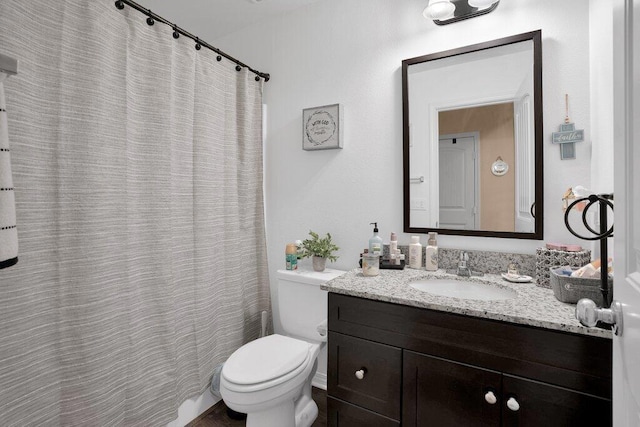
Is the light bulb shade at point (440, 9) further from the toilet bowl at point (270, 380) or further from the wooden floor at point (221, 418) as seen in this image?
the wooden floor at point (221, 418)

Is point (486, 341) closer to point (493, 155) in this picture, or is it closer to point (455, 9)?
point (493, 155)

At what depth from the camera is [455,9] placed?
151 centimetres

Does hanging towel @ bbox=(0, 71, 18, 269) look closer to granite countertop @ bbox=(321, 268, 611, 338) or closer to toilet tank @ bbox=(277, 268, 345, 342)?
granite countertop @ bbox=(321, 268, 611, 338)

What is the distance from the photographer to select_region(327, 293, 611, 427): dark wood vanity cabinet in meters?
0.90

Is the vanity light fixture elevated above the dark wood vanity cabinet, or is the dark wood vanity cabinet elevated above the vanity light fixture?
the vanity light fixture

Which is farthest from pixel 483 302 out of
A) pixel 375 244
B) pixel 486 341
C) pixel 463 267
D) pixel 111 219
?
pixel 111 219

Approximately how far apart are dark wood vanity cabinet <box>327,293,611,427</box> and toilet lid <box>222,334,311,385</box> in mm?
228

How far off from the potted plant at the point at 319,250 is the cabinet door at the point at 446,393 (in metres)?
0.80

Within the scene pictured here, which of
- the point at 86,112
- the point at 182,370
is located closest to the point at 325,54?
the point at 86,112

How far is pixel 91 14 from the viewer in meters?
1.21

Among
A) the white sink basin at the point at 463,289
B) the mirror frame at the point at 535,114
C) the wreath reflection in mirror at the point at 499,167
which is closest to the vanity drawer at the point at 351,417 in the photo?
the white sink basin at the point at 463,289

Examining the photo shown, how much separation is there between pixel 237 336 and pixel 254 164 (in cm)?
112

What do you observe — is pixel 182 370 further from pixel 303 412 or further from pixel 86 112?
pixel 86 112

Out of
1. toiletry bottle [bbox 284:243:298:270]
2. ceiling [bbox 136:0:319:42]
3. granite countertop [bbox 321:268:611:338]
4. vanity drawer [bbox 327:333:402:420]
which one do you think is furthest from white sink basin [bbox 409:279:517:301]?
ceiling [bbox 136:0:319:42]
